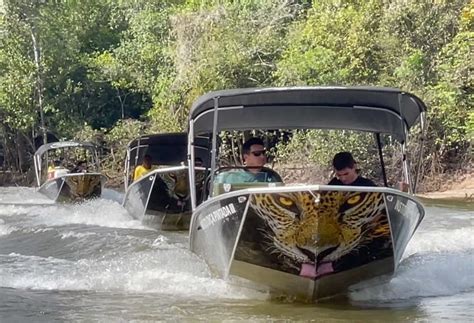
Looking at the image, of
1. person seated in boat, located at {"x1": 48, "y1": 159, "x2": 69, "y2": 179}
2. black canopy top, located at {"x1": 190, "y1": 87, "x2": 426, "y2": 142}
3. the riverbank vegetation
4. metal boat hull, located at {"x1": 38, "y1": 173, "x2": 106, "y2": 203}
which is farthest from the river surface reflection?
the riverbank vegetation

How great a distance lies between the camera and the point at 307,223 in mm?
6312

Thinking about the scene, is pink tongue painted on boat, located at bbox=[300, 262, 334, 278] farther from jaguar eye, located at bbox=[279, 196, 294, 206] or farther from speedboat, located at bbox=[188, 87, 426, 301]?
jaguar eye, located at bbox=[279, 196, 294, 206]

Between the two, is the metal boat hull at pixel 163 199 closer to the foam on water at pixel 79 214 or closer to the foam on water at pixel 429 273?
the foam on water at pixel 79 214

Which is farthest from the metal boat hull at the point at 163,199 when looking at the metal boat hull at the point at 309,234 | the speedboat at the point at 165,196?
the metal boat hull at the point at 309,234

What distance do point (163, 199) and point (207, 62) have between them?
32.6 feet

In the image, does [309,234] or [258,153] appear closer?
[309,234]

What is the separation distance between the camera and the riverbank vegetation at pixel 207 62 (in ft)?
68.6

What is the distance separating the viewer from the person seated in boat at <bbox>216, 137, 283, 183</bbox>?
8.08 metres

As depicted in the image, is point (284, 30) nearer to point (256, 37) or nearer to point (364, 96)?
point (256, 37)

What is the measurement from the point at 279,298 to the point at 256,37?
664 inches

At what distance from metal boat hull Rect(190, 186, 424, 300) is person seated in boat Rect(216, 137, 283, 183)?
0.88m

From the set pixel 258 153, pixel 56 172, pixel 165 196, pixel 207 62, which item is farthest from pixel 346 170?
pixel 207 62

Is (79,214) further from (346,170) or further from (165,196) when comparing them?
(346,170)

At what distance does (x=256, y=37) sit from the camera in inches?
920
